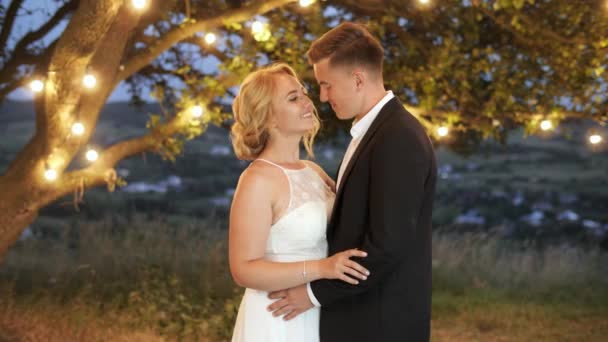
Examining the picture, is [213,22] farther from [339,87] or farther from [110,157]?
[339,87]

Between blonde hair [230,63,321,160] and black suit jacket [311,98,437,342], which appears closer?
black suit jacket [311,98,437,342]

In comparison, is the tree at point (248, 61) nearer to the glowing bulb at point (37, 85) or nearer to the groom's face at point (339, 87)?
the glowing bulb at point (37, 85)

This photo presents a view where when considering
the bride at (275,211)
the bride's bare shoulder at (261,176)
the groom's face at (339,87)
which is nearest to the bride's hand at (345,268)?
the bride at (275,211)

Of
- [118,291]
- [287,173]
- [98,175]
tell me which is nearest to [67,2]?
[98,175]

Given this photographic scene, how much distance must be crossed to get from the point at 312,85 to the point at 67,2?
2343 millimetres

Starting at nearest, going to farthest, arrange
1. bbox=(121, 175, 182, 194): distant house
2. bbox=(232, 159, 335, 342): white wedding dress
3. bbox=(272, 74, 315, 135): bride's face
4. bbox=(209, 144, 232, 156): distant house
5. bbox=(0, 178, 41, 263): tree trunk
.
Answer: bbox=(232, 159, 335, 342): white wedding dress < bbox=(272, 74, 315, 135): bride's face < bbox=(0, 178, 41, 263): tree trunk < bbox=(121, 175, 182, 194): distant house < bbox=(209, 144, 232, 156): distant house

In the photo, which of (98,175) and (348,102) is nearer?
(348,102)

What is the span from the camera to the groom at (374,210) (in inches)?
101

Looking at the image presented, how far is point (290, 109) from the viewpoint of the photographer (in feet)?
10.0

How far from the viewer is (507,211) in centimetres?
1549

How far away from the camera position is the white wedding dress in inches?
116

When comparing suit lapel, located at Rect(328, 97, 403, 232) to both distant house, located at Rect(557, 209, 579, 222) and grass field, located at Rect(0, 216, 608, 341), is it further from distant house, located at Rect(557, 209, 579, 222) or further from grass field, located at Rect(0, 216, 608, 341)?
distant house, located at Rect(557, 209, 579, 222)

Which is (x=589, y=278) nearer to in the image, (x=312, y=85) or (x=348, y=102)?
(x=312, y=85)

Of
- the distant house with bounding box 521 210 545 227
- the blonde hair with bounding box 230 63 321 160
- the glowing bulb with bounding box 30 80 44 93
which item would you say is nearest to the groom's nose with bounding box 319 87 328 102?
the blonde hair with bounding box 230 63 321 160
